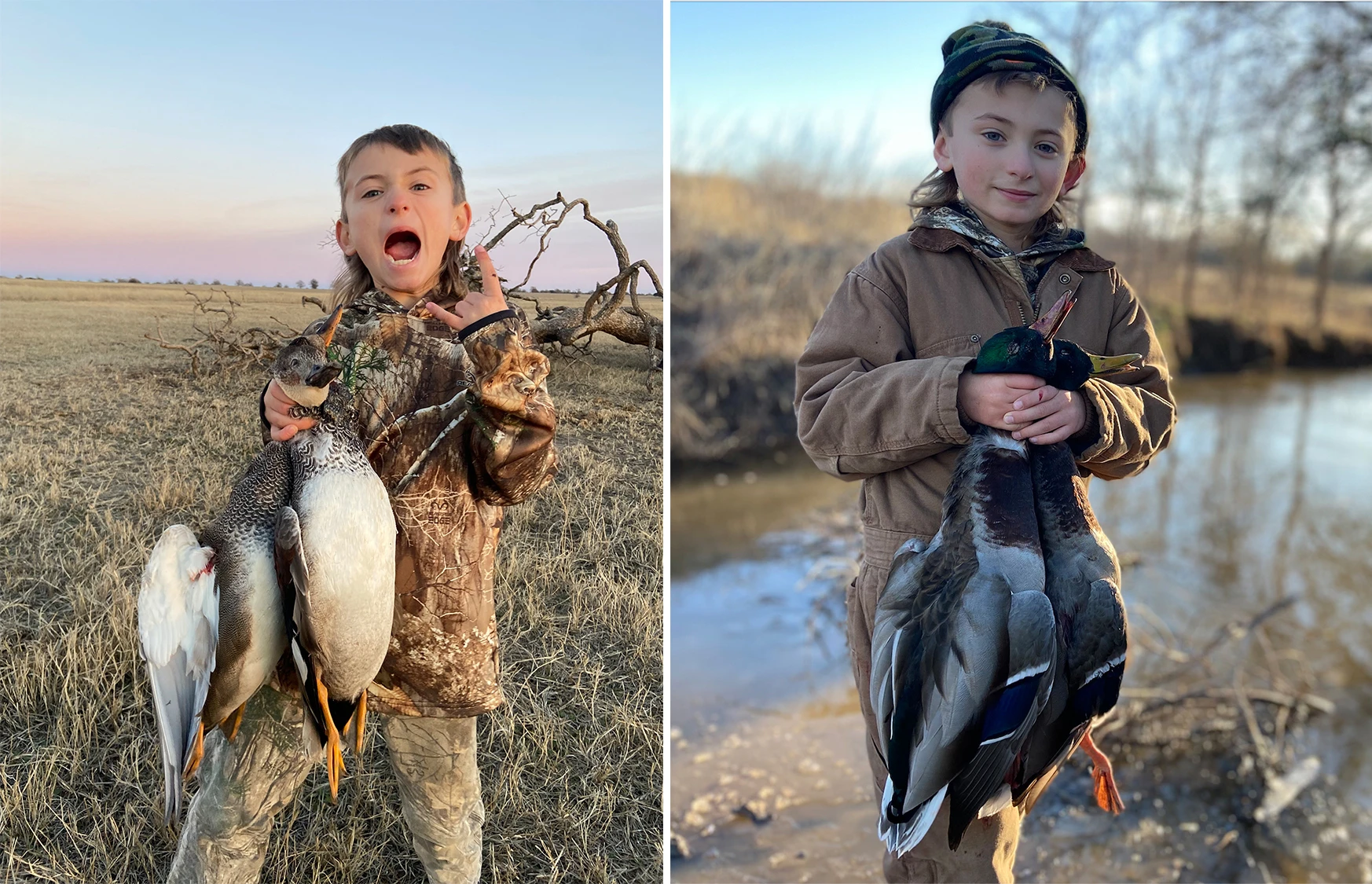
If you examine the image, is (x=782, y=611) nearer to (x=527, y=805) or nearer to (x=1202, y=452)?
(x=527, y=805)

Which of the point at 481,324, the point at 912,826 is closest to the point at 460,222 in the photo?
the point at 481,324

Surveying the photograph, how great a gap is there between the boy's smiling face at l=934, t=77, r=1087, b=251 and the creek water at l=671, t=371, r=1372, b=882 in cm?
226

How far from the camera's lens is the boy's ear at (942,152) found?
68.3 inches

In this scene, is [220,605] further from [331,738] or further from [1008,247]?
[1008,247]

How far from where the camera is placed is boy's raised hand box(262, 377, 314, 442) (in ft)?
5.06

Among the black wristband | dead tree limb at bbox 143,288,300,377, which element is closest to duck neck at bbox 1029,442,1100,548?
the black wristband

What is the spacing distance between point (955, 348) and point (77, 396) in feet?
7.36

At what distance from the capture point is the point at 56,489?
90.6 inches

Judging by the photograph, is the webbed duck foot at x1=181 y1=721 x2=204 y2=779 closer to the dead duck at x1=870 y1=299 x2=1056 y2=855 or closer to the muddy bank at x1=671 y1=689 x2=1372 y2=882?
the dead duck at x1=870 y1=299 x2=1056 y2=855

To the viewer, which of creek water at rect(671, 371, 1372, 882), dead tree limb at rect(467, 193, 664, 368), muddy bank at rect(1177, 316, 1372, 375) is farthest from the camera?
muddy bank at rect(1177, 316, 1372, 375)

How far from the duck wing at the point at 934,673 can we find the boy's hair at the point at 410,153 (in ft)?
3.60

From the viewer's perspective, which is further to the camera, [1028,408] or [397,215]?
[397,215]

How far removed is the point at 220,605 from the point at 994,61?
66.4 inches

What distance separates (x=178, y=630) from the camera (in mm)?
1495
